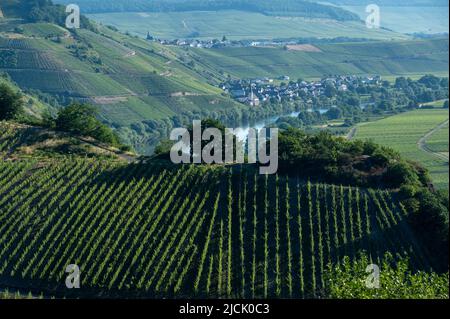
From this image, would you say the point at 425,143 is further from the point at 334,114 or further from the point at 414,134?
the point at 334,114

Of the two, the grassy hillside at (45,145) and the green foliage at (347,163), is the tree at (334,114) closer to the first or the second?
the grassy hillside at (45,145)

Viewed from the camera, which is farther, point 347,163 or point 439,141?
point 439,141

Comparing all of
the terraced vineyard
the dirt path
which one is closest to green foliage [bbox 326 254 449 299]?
the terraced vineyard

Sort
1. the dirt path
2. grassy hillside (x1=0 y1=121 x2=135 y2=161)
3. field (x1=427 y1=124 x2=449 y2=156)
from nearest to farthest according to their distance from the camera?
grassy hillside (x1=0 y1=121 x2=135 y2=161) < the dirt path < field (x1=427 y1=124 x2=449 y2=156)

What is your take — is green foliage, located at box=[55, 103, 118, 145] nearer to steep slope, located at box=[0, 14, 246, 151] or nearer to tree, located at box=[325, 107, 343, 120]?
steep slope, located at box=[0, 14, 246, 151]

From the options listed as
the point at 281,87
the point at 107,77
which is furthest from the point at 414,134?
the point at 281,87

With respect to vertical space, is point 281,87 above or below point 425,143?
below
